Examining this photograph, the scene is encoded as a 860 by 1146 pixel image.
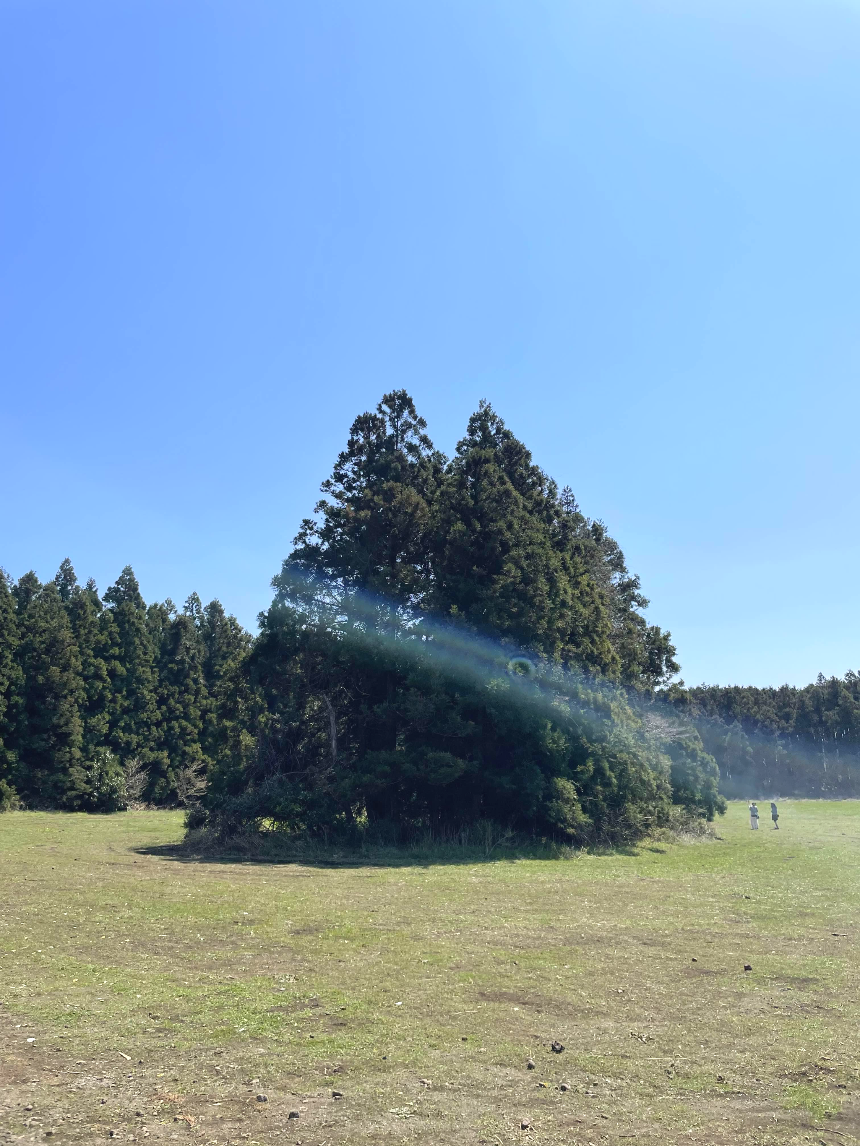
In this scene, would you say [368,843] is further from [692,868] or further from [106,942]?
[106,942]

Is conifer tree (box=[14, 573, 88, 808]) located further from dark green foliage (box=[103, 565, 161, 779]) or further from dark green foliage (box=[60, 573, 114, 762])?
dark green foliage (box=[103, 565, 161, 779])

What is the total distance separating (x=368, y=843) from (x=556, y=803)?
6228 mm

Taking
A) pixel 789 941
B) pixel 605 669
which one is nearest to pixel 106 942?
pixel 789 941

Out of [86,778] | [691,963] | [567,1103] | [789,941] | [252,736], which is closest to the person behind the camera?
[567,1103]

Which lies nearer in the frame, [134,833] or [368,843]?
[368,843]

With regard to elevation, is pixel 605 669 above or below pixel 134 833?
above

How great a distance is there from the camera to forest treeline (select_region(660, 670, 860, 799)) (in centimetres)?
10219

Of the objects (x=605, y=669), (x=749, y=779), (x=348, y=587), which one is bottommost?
(x=749, y=779)

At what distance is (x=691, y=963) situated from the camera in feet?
35.1

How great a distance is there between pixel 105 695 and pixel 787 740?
8797 centimetres

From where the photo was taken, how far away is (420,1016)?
804 centimetres

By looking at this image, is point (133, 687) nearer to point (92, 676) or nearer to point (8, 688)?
point (92, 676)

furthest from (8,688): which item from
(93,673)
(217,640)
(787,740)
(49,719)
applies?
(787,740)

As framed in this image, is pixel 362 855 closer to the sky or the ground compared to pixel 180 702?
closer to the ground
